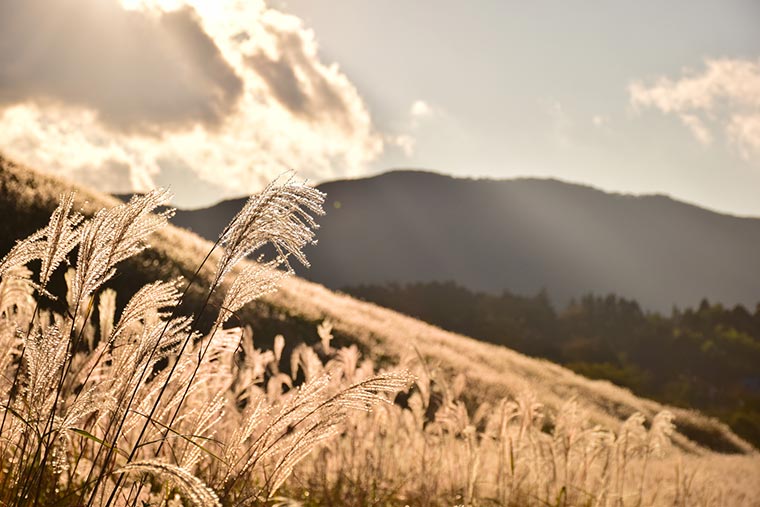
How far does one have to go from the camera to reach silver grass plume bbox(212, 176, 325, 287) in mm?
1740

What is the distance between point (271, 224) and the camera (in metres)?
1.75

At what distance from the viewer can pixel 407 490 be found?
4254 mm

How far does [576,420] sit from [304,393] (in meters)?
2.45

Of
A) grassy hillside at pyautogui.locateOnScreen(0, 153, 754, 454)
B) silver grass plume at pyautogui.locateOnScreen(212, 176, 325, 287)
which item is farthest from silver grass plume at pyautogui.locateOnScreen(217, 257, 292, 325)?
grassy hillside at pyautogui.locateOnScreen(0, 153, 754, 454)

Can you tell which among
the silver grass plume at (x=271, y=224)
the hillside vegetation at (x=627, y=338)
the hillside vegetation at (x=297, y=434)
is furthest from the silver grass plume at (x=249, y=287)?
the hillside vegetation at (x=627, y=338)

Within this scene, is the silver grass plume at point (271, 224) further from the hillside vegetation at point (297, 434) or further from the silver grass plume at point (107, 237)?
the silver grass plume at point (107, 237)

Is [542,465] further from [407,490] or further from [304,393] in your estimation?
[304,393]

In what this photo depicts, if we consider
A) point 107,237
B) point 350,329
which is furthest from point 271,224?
point 350,329

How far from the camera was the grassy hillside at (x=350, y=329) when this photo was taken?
43.3 ft

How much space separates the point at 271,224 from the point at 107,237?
0.48 meters

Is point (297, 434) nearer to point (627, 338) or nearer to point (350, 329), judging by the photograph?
point (350, 329)

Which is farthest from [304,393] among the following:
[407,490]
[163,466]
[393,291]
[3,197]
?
[393,291]

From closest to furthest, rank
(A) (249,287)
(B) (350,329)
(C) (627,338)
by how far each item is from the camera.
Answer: (A) (249,287) < (B) (350,329) < (C) (627,338)

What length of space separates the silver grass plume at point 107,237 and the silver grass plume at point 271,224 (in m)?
0.25
